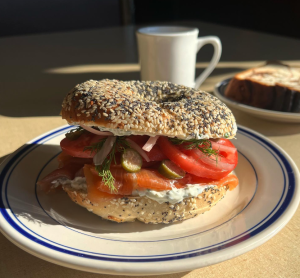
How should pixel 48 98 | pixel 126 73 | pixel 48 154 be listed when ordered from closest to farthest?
pixel 48 154 → pixel 48 98 → pixel 126 73

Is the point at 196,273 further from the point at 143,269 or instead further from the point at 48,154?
the point at 48,154

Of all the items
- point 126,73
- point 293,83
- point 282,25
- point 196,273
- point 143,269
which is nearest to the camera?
point 143,269

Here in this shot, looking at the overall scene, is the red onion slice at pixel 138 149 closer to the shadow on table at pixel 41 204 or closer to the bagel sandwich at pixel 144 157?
the bagel sandwich at pixel 144 157

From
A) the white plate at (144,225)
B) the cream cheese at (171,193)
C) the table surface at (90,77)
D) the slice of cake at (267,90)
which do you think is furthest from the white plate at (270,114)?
the cream cheese at (171,193)

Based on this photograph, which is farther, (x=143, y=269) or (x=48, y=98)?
(x=48, y=98)

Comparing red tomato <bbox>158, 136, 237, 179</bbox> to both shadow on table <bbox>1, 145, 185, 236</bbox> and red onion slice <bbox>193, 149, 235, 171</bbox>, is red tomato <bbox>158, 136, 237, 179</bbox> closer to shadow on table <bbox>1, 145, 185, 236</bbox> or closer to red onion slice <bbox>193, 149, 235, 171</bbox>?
red onion slice <bbox>193, 149, 235, 171</bbox>

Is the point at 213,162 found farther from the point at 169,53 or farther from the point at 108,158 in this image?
the point at 169,53

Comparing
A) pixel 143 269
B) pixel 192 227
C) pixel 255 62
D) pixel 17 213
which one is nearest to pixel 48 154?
pixel 17 213

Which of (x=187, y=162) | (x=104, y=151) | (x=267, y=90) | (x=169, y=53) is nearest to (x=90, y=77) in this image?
(x=169, y=53)
